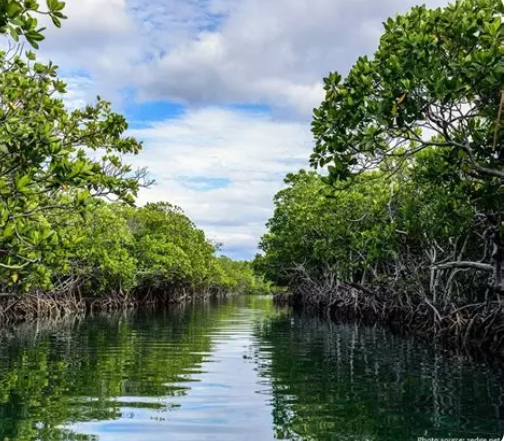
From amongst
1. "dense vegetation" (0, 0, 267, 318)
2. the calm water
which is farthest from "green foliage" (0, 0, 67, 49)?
the calm water

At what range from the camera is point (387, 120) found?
23.5 ft

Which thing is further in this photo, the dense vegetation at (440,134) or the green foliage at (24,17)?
the dense vegetation at (440,134)

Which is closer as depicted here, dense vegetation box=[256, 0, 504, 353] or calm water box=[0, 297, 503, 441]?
calm water box=[0, 297, 503, 441]

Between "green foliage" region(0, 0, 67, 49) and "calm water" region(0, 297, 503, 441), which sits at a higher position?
"green foliage" region(0, 0, 67, 49)

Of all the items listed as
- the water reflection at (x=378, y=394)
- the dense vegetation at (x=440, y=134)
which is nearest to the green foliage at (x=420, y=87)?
the dense vegetation at (x=440, y=134)

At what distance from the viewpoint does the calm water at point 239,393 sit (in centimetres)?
544

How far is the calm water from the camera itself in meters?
5.44

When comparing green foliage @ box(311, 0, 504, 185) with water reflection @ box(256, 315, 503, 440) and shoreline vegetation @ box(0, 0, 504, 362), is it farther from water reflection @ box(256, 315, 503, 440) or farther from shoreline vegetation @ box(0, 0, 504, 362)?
water reflection @ box(256, 315, 503, 440)

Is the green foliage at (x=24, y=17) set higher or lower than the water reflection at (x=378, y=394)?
higher

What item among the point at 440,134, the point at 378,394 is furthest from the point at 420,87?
the point at 378,394

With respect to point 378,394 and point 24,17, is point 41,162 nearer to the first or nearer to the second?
point 24,17

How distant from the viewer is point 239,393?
23.7 feet

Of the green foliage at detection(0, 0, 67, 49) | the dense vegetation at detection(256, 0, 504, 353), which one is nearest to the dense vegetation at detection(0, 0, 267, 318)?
the green foliage at detection(0, 0, 67, 49)

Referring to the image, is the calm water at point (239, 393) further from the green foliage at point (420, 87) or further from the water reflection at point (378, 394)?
the green foliage at point (420, 87)
